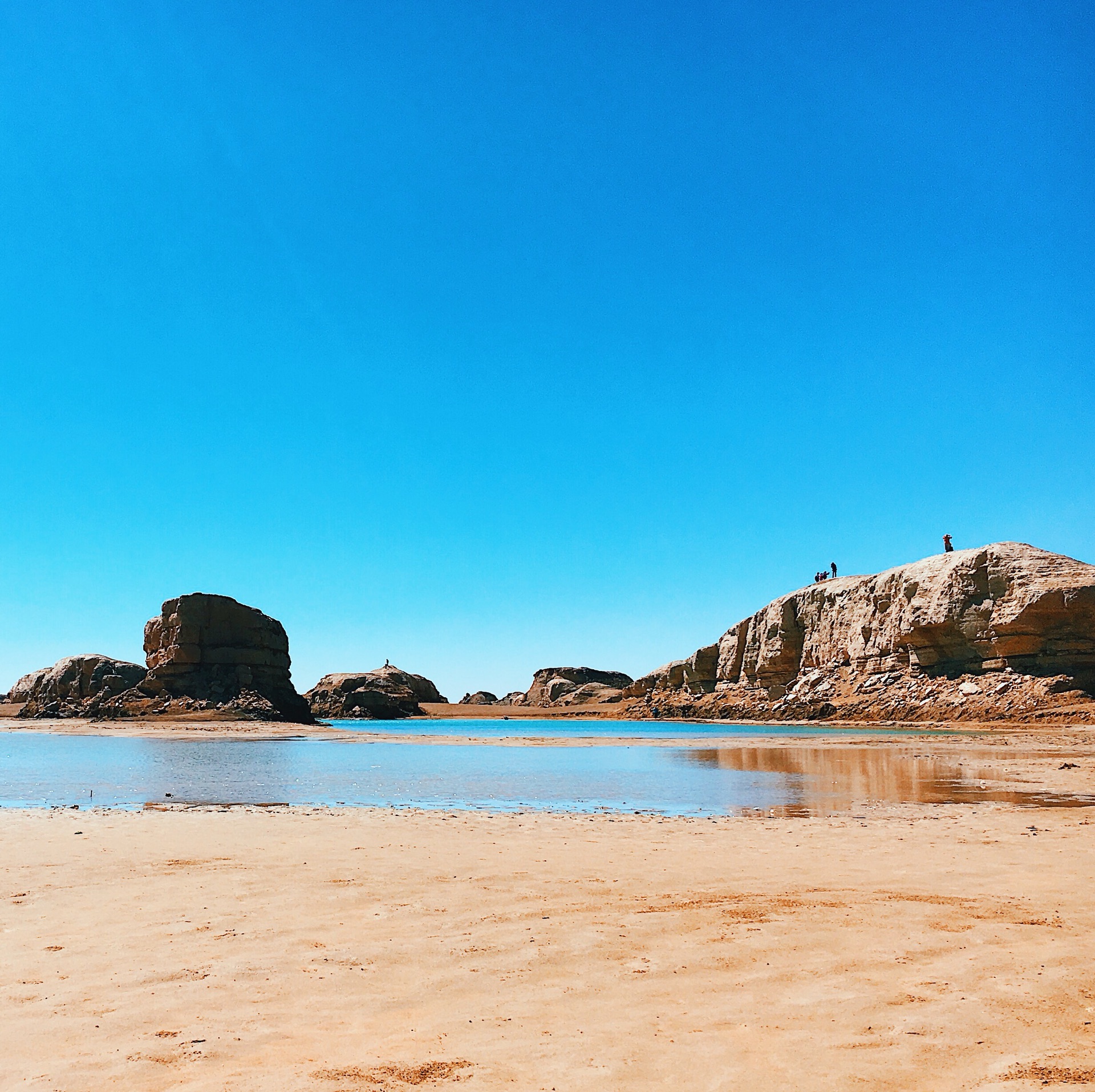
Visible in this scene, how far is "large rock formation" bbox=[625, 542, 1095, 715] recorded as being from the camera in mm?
53344

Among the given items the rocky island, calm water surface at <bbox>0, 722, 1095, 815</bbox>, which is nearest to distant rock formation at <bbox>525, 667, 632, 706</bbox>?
the rocky island

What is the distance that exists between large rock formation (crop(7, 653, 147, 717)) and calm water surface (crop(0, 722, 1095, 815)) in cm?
4094

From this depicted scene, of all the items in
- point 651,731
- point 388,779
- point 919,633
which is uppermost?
point 919,633

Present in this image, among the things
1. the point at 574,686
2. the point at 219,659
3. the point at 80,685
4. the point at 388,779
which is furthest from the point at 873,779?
the point at 574,686

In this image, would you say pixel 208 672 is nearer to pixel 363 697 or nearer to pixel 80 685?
pixel 80 685

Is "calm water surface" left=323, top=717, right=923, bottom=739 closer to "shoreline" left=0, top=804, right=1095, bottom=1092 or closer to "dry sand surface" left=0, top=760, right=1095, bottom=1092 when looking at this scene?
"shoreline" left=0, top=804, right=1095, bottom=1092

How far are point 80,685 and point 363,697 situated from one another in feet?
104

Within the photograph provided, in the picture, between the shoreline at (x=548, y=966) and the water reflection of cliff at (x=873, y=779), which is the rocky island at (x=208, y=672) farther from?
A: the shoreline at (x=548, y=966)

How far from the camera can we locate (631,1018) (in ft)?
14.7

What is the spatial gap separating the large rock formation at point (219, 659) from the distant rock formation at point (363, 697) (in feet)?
95.8

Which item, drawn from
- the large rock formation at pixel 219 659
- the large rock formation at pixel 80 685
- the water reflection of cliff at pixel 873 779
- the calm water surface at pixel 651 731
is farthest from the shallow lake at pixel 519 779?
the large rock formation at pixel 80 685

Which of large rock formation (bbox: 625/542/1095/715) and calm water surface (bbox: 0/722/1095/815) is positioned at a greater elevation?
large rock formation (bbox: 625/542/1095/715)

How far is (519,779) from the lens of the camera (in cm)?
2097

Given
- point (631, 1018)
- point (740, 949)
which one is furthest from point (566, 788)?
point (631, 1018)
